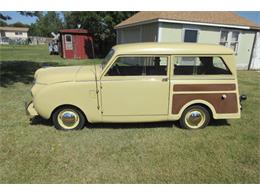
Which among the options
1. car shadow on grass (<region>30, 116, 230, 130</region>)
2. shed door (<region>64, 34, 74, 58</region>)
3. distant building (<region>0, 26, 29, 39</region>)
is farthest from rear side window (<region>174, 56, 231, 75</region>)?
distant building (<region>0, 26, 29, 39</region>)

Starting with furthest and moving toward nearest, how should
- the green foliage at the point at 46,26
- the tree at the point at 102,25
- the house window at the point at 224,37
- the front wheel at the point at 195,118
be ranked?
the green foliage at the point at 46,26
the tree at the point at 102,25
the house window at the point at 224,37
the front wheel at the point at 195,118

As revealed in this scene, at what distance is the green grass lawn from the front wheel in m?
0.17

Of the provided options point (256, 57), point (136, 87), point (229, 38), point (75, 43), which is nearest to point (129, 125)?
point (136, 87)

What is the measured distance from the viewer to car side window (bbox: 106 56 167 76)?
411 centimetres

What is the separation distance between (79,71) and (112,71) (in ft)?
2.48

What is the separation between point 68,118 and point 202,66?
9.61 feet

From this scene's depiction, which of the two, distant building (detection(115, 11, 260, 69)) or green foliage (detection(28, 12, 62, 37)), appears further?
green foliage (detection(28, 12, 62, 37))

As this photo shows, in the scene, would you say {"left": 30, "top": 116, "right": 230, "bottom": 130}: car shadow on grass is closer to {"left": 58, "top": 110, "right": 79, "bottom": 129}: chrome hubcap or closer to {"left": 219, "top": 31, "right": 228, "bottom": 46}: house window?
{"left": 58, "top": 110, "right": 79, "bottom": 129}: chrome hubcap

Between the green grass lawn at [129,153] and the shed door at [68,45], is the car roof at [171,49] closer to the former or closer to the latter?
the green grass lawn at [129,153]

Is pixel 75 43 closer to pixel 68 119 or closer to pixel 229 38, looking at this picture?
pixel 229 38

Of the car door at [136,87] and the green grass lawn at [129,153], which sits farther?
the car door at [136,87]

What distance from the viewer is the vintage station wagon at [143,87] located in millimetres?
4051

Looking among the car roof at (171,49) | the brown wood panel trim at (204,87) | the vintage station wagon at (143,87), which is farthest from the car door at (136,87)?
the brown wood panel trim at (204,87)

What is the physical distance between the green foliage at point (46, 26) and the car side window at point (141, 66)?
222ft
